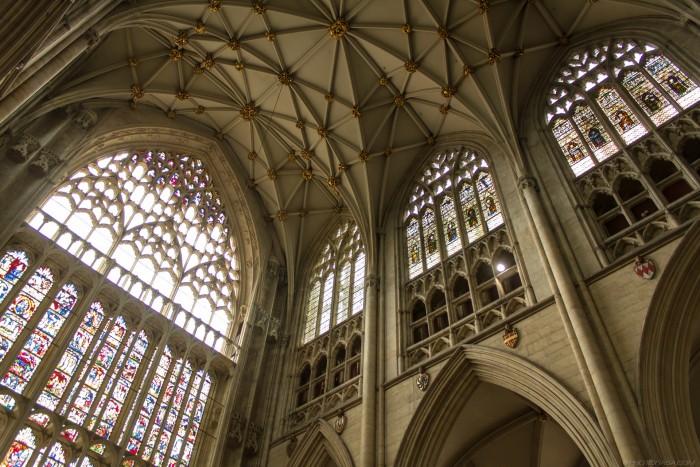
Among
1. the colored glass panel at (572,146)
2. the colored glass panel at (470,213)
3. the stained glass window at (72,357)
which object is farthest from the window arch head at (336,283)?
the colored glass panel at (572,146)

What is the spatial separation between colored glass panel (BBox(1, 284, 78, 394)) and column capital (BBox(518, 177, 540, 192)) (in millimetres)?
10112

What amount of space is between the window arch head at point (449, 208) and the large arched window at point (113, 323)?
576cm

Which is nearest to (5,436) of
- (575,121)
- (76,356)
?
(76,356)

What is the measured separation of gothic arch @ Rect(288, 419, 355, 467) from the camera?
12.3 meters

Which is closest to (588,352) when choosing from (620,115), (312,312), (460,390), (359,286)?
(460,390)

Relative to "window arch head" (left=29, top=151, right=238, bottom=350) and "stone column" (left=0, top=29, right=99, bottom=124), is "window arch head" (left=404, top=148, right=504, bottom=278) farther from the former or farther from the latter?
"stone column" (left=0, top=29, right=99, bottom=124)

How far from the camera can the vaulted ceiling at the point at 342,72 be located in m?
14.3

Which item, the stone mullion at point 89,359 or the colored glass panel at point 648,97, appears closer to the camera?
the stone mullion at point 89,359

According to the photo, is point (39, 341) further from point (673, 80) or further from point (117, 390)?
point (673, 80)

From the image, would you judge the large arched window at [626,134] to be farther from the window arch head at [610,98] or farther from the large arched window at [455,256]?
the large arched window at [455,256]

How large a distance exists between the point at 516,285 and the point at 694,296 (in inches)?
145

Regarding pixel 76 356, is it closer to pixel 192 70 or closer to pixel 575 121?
pixel 192 70

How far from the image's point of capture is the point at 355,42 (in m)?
15.2

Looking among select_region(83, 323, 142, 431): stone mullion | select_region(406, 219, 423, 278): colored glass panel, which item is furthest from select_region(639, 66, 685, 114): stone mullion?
select_region(83, 323, 142, 431): stone mullion
